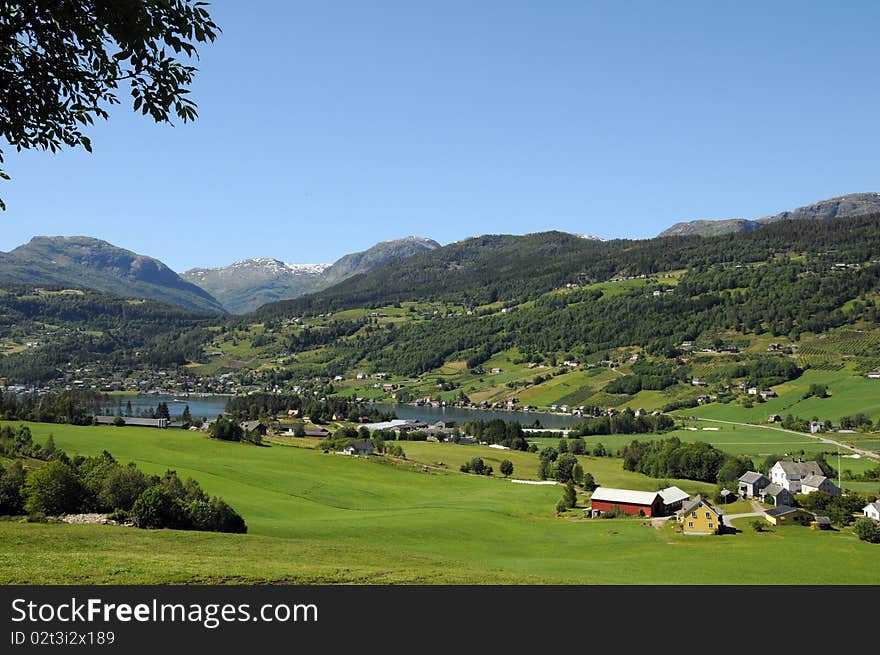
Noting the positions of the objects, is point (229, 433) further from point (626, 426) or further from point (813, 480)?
point (626, 426)

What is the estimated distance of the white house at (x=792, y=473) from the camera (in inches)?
2827

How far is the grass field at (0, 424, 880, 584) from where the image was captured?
1836 centimetres

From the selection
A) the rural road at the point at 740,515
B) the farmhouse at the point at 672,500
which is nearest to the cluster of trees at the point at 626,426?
the farmhouse at the point at 672,500

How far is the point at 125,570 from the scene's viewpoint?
52.9 feet

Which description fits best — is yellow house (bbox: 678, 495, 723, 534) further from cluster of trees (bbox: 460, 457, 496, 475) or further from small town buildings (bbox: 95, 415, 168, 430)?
small town buildings (bbox: 95, 415, 168, 430)

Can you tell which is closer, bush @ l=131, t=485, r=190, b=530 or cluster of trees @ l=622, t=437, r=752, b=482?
bush @ l=131, t=485, r=190, b=530

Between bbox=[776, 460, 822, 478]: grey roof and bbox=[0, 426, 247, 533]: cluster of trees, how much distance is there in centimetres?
5937

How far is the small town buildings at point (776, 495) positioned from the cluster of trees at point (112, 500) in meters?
48.4

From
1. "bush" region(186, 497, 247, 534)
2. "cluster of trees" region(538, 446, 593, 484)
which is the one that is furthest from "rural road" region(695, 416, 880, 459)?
"bush" region(186, 497, 247, 534)

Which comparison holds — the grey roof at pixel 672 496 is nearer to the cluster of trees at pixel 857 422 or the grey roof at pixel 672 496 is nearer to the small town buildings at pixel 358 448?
the small town buildings at pixel 358 448

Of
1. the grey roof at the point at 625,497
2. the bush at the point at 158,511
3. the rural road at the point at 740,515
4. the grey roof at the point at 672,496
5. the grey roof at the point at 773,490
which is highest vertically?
the bush at the point at 158,511
